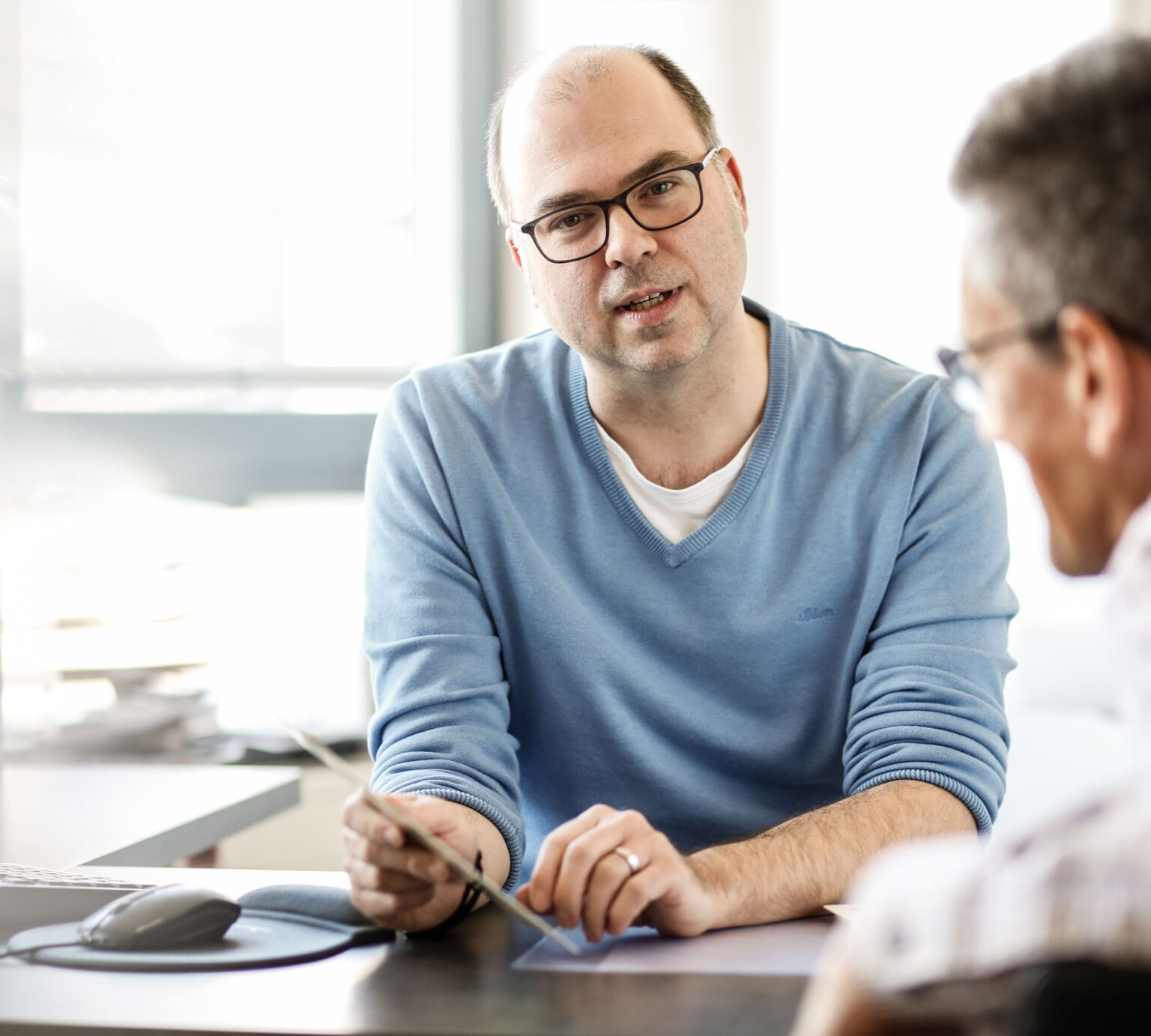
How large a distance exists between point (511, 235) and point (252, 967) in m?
1.05

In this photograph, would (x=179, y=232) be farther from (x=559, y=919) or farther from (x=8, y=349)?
(x=559, y=919)

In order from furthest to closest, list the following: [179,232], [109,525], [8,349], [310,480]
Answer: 1. [310,480]
2. [179,232]
3. [109,525]
4. [8,349]

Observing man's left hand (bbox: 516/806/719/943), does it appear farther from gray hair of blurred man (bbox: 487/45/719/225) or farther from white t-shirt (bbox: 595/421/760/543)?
gray hair of blurred man (bbox: 487/45/719/225)

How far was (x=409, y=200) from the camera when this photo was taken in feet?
10.6

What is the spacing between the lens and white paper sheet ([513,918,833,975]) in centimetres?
99

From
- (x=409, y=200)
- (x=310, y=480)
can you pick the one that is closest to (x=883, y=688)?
(x=310, y=480)

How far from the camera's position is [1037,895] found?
1.86ft

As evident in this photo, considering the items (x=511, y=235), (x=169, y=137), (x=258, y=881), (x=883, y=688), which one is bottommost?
(x=258, y=881)

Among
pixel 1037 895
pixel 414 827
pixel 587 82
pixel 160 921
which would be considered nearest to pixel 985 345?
pixel 1037 895

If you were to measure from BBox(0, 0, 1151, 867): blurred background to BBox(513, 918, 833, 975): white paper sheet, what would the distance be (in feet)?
4.94

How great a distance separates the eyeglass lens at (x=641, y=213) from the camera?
158cm

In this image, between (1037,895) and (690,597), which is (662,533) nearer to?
(690,597)

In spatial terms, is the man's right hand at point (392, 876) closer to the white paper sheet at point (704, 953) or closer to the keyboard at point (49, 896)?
the white paper sheet at point (704, 953)

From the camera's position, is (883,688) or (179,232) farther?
(179,232)
